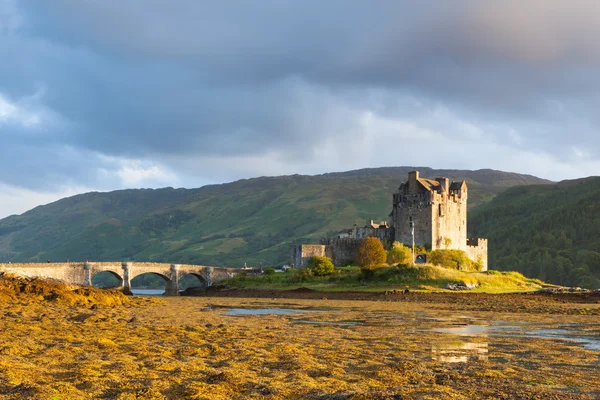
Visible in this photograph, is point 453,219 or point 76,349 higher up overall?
point 453,219

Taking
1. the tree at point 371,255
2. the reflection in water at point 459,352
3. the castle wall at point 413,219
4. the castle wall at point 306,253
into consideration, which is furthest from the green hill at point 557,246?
the reflection in water at point 459,352

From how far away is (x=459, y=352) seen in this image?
23.6m

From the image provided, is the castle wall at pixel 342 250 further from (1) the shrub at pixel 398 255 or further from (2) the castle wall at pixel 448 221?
(1) the shrub at pixel 398 255

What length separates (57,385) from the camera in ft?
51.0

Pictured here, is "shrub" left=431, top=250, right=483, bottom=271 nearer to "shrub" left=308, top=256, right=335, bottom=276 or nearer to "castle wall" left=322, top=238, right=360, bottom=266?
"castle wall" left=322, top=238, right=360, bottom=266

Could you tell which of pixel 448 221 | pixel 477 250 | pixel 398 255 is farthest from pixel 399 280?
pixel 477 250

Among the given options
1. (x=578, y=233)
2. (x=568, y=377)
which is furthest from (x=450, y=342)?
(x=578, y=233)

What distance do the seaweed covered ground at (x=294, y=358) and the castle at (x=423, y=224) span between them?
6186 centimetres

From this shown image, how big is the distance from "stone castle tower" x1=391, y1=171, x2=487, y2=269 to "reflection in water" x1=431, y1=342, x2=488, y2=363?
75594 mm

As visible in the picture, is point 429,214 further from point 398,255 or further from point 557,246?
point 557,246

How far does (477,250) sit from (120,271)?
5943cm

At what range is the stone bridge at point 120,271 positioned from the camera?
88875mm

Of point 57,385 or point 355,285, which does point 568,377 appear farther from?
point 355,285

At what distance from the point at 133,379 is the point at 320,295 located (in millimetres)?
57184
